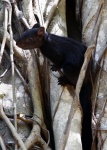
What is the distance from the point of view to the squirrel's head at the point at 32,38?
2.37m

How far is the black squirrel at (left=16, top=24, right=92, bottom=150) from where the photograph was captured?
2365mm

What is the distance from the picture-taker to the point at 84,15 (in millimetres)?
2781

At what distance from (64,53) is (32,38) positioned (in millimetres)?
246

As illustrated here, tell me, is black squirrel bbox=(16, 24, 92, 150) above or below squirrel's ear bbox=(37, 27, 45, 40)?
below

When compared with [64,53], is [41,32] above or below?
above

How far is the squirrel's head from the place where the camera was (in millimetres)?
2373

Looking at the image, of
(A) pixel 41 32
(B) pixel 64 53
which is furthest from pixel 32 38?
(B) pixel 64 53

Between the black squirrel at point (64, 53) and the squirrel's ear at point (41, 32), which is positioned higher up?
the squirrel's ear at point (41, 32)

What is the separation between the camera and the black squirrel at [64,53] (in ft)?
7.76

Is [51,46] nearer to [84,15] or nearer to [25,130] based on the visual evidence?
[84,15]

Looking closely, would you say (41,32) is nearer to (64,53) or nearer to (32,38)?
(32,38)

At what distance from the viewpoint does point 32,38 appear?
2.48 meters

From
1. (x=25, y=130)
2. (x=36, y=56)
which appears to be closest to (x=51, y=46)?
(x=36, y=56)

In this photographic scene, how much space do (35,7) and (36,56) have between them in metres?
0.44
